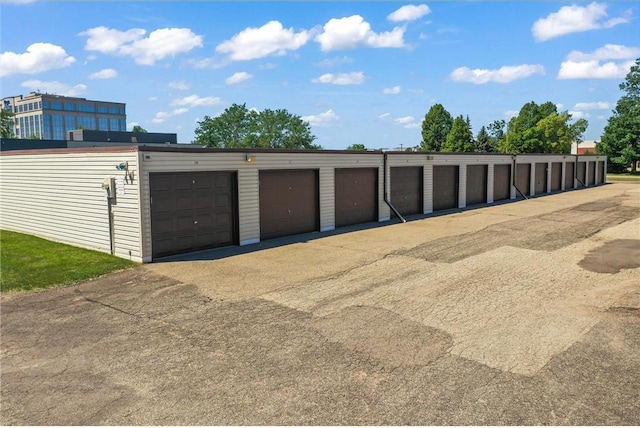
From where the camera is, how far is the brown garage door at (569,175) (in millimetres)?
37041

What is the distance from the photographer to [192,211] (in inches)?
513

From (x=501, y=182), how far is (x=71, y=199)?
2309 centimetres

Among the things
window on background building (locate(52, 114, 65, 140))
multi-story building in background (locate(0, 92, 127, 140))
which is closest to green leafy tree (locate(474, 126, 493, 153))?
multi-story building in background (locate(0, 92, 127, 140))

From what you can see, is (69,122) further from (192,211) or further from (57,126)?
(192,211)

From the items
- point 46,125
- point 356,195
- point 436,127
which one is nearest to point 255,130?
point 436,127

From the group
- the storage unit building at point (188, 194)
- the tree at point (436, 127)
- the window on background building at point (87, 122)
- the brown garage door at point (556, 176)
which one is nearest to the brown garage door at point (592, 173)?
the brown garage door at point (556, 176)

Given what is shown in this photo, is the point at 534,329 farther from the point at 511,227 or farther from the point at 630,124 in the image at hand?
the point at 630,124

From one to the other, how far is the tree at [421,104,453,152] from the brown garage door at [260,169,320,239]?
57.3 metres

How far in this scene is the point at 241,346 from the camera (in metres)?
6.61

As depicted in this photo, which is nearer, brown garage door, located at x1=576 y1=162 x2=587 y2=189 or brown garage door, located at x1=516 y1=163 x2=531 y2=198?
brown garage door, located at x1=516 y1=163 x2=531 y2=198

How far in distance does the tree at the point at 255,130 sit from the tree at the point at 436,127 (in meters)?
19.9

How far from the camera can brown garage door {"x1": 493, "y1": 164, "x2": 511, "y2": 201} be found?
91.6ft

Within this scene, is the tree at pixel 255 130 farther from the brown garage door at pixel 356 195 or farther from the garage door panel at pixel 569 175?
the brown garage door at pixel 356 195

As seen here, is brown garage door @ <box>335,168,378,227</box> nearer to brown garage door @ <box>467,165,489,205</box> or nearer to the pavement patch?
brown garage door @ <box>467,165,489,205</box>
